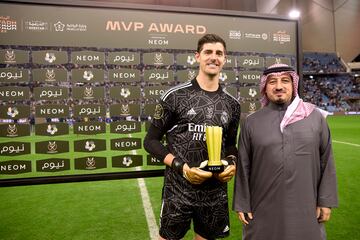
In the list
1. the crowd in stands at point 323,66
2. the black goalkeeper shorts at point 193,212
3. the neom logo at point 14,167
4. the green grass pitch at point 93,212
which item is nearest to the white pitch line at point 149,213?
the green grass pitch at point 93,212

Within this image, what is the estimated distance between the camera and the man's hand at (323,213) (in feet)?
8.29

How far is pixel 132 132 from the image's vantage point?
3.85 meters

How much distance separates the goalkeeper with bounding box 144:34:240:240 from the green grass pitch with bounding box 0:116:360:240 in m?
1.60

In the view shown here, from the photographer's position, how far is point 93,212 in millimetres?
5160

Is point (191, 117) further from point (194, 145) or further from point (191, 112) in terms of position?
point (194, 145)

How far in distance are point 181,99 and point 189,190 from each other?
0.77 m

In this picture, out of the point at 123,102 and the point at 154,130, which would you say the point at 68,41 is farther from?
the point at 154,130

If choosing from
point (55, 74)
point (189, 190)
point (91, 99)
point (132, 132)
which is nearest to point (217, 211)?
point (189, 190)

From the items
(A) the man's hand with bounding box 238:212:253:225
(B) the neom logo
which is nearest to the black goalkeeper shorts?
(A) the man's hand with bounding box 238:212:253:225

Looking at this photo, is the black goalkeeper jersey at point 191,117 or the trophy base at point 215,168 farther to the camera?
the black goalkeeper jersey at point 191,117

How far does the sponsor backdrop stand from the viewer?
349 cm

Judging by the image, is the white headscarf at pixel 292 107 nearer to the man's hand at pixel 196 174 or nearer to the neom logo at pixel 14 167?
the man's hand at pixel 196 174

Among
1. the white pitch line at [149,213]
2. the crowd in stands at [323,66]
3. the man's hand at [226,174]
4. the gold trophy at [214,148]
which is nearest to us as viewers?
the gold trophy at [214,148]

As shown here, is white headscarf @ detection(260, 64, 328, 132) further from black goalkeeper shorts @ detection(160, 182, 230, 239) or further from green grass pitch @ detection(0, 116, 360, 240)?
green grass pitch @ detection(0, 116, 360, 240)
